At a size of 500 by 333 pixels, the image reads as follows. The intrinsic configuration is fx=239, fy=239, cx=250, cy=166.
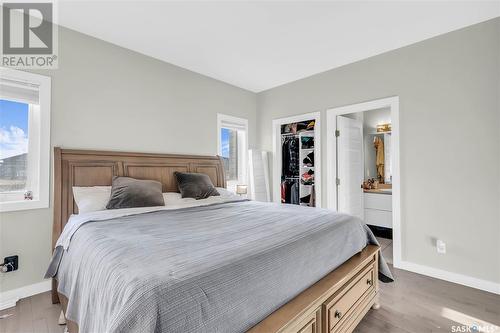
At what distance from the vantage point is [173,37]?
8.96 ft

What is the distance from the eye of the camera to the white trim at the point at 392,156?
2951 mm

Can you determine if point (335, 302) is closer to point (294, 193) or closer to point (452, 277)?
point (452, 277)

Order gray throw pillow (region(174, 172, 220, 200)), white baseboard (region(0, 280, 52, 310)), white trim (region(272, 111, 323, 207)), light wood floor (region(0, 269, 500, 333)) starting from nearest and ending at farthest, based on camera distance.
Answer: light wood floor (region(0, 269, 500, 333)) → white baseboard (region(0, 280, 52, 310)) → gray throw pillow (region(174, 172, 220, 200)) → white trim (region(272, 111, 323, 207))

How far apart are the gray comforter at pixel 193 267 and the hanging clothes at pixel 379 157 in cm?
305

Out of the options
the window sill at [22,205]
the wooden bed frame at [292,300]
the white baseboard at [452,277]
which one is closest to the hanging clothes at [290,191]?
the wooden bed frame at [292,300]

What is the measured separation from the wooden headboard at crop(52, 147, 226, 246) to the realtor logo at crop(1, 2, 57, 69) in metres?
0.90

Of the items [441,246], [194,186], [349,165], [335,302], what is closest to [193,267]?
[335,302]

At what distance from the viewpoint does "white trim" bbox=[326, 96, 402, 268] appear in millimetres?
2951

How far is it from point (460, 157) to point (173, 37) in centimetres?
341

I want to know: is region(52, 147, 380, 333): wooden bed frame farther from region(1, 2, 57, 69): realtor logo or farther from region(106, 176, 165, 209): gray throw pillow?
region(1, 2, 57, 69): realtor logo

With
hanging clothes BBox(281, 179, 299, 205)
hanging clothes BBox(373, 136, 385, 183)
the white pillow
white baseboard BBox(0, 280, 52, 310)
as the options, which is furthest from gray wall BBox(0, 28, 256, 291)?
hanging clothes BBox(373, 136, 385, 183)

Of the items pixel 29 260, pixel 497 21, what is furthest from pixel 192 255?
pixel 497 21

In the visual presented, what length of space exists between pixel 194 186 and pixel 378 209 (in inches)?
123

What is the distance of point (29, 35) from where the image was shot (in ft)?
7.77
